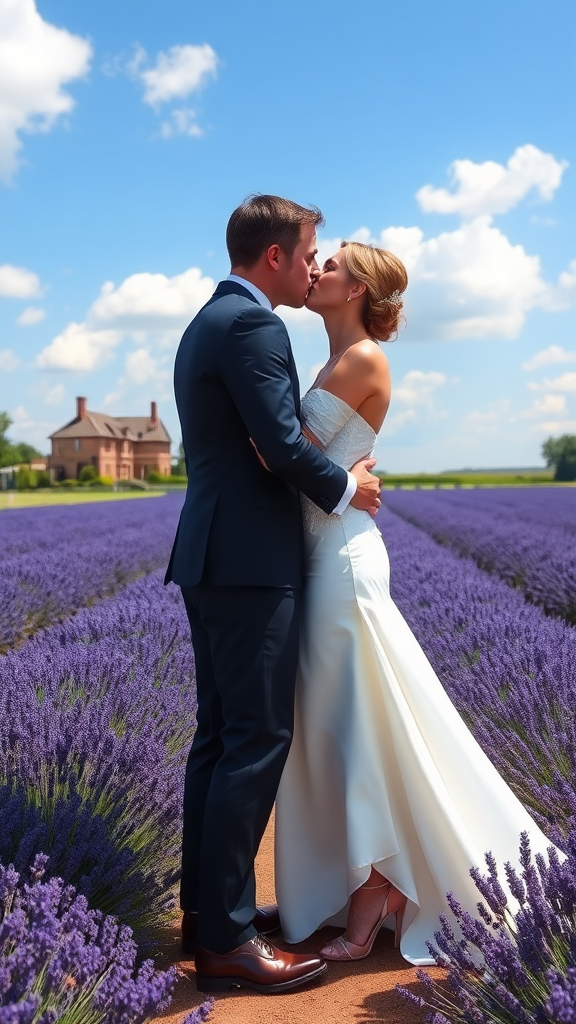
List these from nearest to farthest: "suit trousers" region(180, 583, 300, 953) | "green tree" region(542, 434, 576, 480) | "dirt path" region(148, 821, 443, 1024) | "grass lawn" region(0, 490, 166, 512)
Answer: "dirt path" region(148, 821, 443, 1024) → "suit trousers" region(180, 583, 300, 953) → "grass lawn" region(0, 490, 166, 512) → "green tree" region(542, 434, 576, 480)

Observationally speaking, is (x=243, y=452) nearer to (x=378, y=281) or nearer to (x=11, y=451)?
(x=378, y=281)

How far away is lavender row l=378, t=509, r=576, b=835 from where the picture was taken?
2.51 metres

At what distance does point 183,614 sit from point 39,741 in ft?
6.77

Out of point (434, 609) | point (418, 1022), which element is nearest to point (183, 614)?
point (434, 609)

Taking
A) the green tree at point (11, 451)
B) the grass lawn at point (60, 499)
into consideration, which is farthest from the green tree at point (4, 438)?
the grass lawn at point (60, 499)

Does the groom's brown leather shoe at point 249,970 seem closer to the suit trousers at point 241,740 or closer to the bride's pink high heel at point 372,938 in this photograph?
the suit trousers at point 241,740

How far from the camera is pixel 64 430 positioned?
7644 centimetres

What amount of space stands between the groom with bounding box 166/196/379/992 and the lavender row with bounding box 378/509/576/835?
700mm

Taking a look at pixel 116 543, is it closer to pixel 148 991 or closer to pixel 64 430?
pixel 148 991

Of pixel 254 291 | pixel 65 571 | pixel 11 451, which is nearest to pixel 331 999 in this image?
pixel 254 291

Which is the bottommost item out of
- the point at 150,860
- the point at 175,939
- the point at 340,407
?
the point at 175,939

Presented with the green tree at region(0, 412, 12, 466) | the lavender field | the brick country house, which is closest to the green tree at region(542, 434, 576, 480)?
the brick country house

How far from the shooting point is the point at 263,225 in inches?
80.4

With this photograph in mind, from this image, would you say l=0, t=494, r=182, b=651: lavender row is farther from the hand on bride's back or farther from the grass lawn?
the grass lawn
